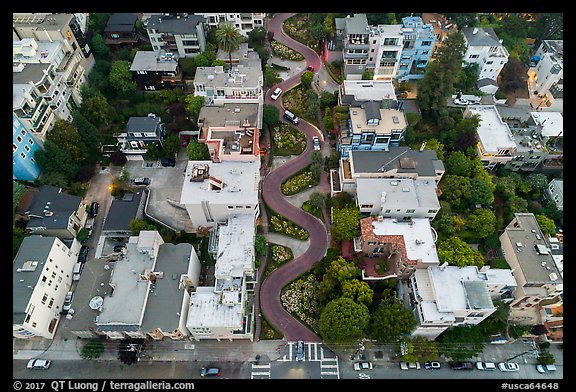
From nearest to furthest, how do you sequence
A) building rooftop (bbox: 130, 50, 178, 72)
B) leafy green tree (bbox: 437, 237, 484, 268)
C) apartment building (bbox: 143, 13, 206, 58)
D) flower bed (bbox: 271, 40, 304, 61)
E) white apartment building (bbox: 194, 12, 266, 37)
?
leafy green tree (bbox: 437, 237, 484, 268) → building rooftop (bbox: 130, 50, 178, 72) → apartment building (bbox: 143, 13, 206, 58) → white apartment building (bbox: 194, 12, 266, 37) → flower bed (bbox: 271, 40, 304, 61)

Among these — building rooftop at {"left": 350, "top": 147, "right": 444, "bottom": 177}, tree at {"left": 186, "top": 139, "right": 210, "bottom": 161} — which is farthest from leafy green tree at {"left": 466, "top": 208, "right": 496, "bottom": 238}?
tree at {"left": 186, "top": 139, "right": 210, "bottom": 161}

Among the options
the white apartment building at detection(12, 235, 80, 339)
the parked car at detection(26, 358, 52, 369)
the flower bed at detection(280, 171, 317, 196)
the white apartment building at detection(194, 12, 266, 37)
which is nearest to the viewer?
the white apartment building at detection(12, 235, 80, 339)

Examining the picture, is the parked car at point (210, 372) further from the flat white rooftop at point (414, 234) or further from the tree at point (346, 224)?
the flat white rooftop at point (414, 234)

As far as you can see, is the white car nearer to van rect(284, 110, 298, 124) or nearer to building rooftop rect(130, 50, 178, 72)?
van rect(284, 110, 298, 124)

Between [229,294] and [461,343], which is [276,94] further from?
[461,343]

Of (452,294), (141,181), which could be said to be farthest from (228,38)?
(452,294)

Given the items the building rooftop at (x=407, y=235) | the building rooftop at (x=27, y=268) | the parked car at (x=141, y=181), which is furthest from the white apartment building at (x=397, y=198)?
the building rooftop at (x=27, y=268)
